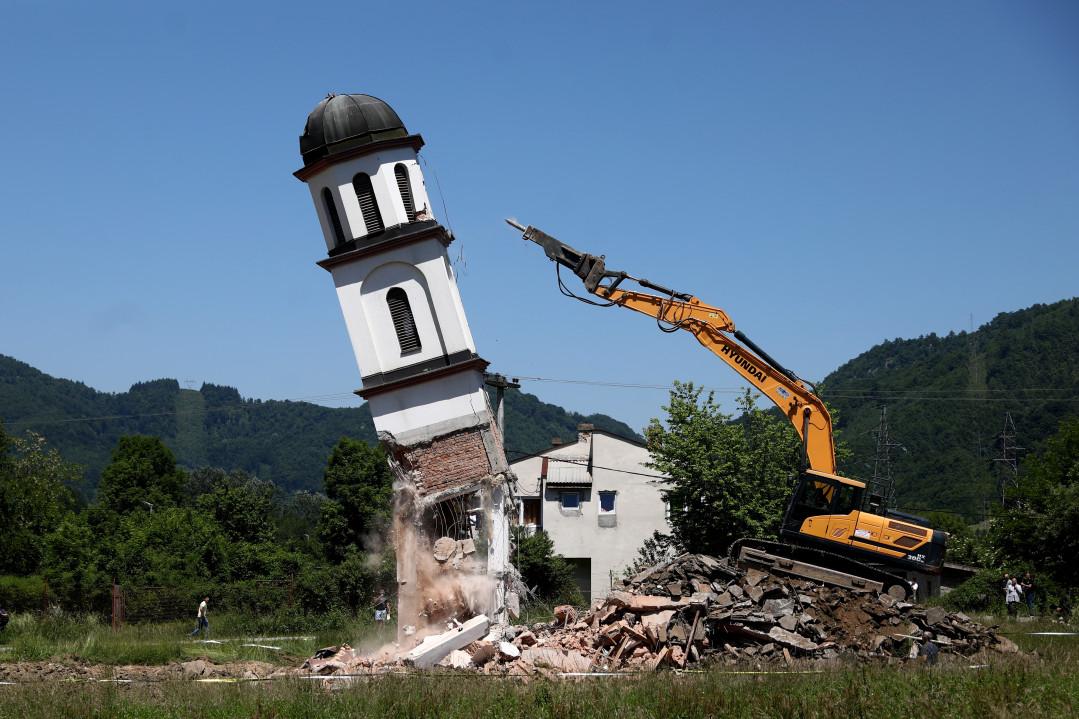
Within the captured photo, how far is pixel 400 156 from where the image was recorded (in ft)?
83.3

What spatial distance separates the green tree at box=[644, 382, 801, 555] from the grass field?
76.7 feet

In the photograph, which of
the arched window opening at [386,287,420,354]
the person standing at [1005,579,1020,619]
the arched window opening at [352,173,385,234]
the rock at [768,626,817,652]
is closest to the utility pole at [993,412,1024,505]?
the person standing at [1005,579,1020,619]

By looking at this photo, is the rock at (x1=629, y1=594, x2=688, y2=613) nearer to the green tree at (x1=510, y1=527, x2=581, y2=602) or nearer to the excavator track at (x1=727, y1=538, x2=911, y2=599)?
the excavator track at (x1=727, y1=538, x2=911, y2=599)

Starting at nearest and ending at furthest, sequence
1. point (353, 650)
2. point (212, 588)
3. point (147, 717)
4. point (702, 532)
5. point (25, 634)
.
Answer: point (147, 717), point (353, 650), point (25, 634), point (212, 588), point (702, 532)

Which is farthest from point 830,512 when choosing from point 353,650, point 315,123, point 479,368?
→ point 315,123

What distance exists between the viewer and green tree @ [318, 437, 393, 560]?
67750 millimetres

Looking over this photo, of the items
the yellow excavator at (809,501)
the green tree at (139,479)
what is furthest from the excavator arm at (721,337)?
the green tree at (139,479)

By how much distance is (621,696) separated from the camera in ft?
48.6

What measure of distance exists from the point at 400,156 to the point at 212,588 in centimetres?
1864

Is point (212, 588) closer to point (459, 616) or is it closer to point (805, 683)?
point (459, 616)

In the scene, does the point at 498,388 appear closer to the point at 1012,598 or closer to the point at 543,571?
the point at 1012,598

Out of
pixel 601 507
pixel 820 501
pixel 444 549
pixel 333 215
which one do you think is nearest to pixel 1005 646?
pixel 820 501

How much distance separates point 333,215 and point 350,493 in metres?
45.9

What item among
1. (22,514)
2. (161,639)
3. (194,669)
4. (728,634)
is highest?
(22,514)
